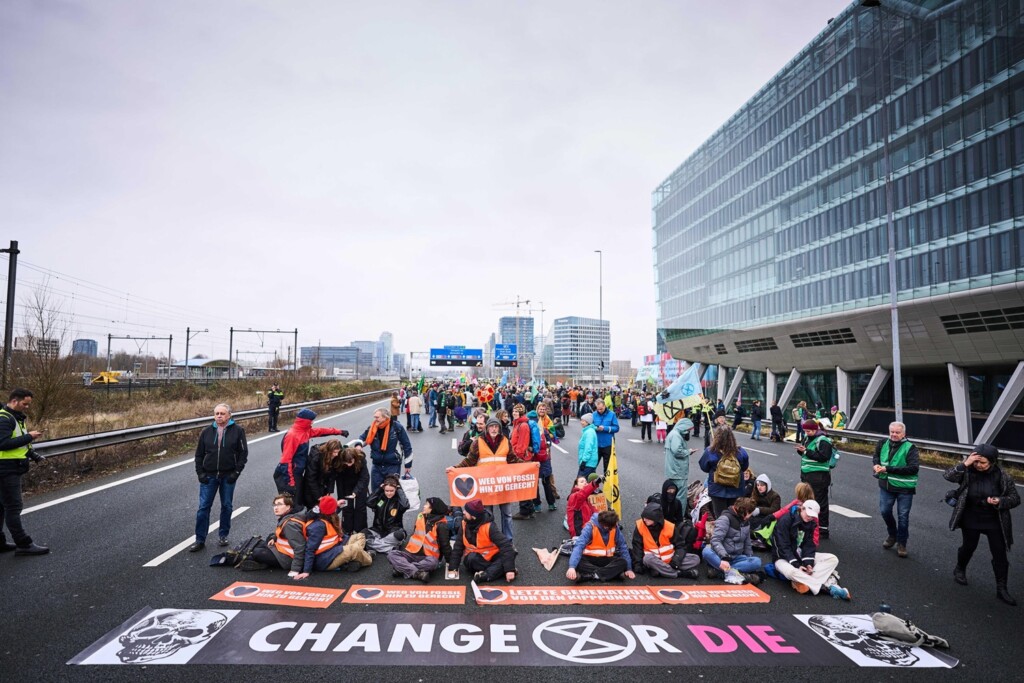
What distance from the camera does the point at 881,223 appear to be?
130ft

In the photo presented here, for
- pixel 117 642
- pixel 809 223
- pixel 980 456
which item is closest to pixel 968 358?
pixel 809 223

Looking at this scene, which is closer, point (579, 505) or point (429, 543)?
point (429, 543)

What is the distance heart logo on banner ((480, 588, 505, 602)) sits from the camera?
6.00m

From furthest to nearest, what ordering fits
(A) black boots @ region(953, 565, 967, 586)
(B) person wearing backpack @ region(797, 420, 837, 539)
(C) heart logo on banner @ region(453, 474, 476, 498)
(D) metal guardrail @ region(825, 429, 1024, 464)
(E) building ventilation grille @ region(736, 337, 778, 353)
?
(E) building ventilation grille @ region(736, 337, 778, 353)
(D) metal guardrail @ region(825, 429, 1024, 464)
(B) person wearing backpack @ region(797, 420, 837, 539)
(C) heart logo on banner @ region(453, 474, 476, 498)
(A) black boots @ region(953, 565, 967, 586)

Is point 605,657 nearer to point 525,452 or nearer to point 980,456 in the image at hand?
point 525,452

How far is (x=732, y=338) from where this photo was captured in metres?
56.9

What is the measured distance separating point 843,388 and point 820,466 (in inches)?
1642

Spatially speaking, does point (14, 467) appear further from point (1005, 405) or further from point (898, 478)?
point (1005, 405)

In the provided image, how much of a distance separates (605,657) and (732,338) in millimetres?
56764

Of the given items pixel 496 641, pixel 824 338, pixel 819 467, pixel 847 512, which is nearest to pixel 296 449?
pixel 496 641

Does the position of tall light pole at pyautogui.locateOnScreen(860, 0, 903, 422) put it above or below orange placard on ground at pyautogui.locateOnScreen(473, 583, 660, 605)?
above

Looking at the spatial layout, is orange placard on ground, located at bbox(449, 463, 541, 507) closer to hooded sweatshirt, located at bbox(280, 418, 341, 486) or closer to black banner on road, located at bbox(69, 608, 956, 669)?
hooded sweatshirt, located at bbox(280, 418, 341, 486)

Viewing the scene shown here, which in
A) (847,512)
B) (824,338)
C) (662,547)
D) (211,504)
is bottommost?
(847,512)

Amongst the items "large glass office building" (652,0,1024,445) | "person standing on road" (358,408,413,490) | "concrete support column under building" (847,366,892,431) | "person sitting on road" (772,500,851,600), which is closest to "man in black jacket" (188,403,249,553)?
"person standing on road" (358,408,413,490)
